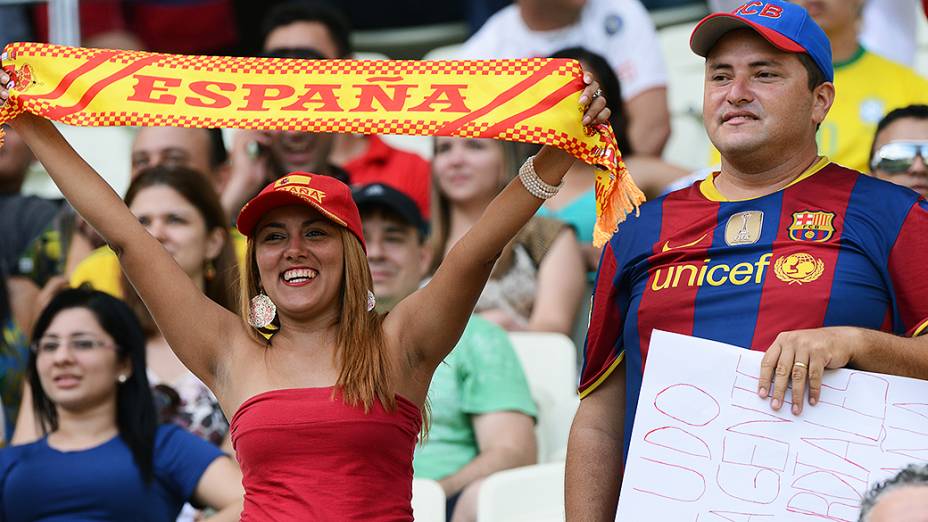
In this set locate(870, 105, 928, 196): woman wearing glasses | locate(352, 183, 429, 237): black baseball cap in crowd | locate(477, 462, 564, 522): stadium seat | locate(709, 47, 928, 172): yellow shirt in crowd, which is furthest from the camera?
locate(709, 47, 928, 172): yellow shirt in crowd

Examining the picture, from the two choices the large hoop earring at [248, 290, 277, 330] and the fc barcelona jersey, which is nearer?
the fc barcelona jersey

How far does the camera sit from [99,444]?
476cm

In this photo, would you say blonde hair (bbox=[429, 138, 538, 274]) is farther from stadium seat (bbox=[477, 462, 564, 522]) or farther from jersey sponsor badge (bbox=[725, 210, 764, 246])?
jersey sponsor badge (bbox=[725, 210, 764, 246])

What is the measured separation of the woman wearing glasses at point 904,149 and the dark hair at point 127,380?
2523 mm

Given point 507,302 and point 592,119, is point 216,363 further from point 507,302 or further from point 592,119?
point 507,302

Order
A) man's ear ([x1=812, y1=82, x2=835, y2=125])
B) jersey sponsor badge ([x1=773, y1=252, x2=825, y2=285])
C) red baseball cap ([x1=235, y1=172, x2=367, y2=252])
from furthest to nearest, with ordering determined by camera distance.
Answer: red baseball cap ([x1=235, y1=172, x2=367, y2=252]) → man's ear ([x1=812, y1=82, x2=835, y2=125]) → jersey sponsor badge ([x1=773, y1=252, x2=825, y2=285])

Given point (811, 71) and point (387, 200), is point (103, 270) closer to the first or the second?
point (387, 200)

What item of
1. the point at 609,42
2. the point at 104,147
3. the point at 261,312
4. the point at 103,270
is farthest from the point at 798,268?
the point at 104,147

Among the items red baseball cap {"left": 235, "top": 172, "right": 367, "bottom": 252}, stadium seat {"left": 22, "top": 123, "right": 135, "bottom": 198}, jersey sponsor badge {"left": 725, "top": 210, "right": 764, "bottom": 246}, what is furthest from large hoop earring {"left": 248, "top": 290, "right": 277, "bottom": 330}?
stadium seat {"left": 22, "top": 123, "right": 135, "bottom": 198}

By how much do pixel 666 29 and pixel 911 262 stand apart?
5015 mm

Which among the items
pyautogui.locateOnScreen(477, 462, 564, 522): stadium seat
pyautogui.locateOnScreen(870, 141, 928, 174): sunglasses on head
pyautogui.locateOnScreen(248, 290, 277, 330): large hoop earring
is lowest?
pyautogui.locateOnScreen(477, 462, 564, 522): stadium seat

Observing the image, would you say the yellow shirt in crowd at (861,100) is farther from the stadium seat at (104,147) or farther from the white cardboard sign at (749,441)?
the stadium seat at (104,147)

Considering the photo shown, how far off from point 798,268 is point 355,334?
3.48 ft

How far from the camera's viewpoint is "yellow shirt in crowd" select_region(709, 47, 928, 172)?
5.77 m
